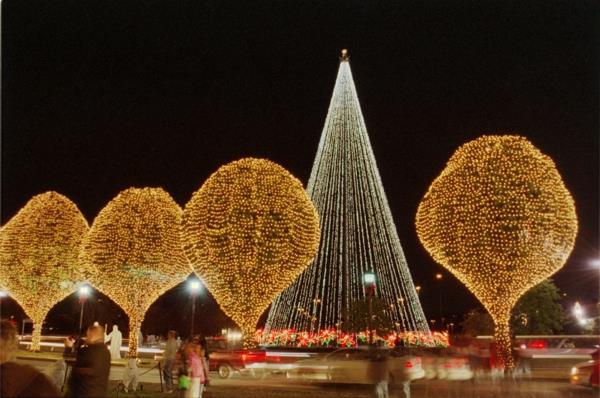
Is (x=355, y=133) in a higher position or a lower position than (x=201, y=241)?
higher

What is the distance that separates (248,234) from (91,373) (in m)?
16.1

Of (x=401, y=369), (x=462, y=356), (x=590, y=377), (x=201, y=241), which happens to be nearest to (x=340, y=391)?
(x=401, y=369)

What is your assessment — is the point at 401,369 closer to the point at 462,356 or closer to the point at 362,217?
the point at 462,356

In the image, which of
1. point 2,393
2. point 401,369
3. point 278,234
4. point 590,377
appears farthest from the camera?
point 278,234

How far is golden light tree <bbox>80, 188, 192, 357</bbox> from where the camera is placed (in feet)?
91.1

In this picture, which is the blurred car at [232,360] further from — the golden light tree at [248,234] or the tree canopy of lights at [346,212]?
the tree canopy of lights at [346,212]

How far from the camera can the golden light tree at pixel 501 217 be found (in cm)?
2075

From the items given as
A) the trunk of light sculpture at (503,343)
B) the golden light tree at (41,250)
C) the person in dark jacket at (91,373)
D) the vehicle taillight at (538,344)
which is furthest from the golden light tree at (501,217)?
the golden light tree at (41,250)

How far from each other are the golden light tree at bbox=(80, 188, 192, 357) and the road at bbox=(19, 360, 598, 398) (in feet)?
25.3

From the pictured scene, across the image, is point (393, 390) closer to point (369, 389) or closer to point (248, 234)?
point (369, 389)

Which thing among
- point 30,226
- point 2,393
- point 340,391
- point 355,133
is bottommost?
point 340,391

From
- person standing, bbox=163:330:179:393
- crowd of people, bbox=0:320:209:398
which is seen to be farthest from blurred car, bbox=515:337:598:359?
crowd of people, bbox=0:320:209:398

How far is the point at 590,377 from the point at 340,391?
7.02 meters

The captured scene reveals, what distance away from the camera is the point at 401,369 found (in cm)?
1456
